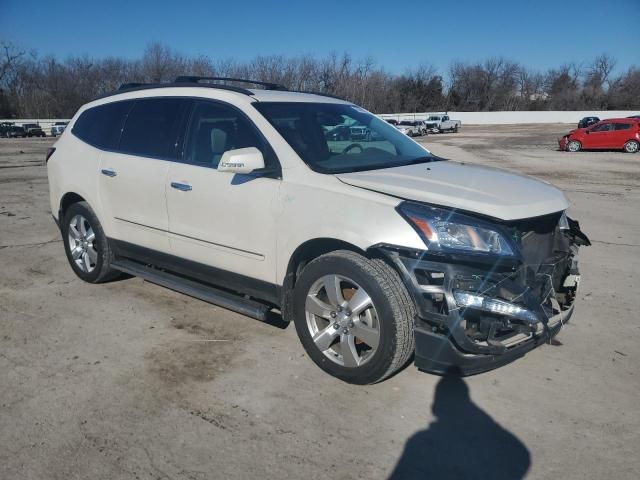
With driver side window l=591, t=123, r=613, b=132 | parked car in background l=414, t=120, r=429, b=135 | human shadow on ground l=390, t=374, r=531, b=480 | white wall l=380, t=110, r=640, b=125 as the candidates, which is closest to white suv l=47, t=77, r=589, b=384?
human shadow on ground l=390, t=374, r=531, b=480

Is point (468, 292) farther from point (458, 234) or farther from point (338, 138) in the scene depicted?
point (338, 138)

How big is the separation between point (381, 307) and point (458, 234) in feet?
1.99

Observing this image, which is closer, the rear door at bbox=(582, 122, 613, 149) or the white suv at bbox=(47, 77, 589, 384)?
the white suv at bbox=(47, 77, 589, 384)

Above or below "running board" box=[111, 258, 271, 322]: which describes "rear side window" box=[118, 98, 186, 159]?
above

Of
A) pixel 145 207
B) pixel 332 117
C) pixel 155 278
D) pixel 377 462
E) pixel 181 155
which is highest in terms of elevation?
pixel 332 117

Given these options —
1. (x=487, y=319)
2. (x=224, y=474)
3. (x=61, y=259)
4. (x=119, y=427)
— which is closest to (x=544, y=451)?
(x=487, y=319)

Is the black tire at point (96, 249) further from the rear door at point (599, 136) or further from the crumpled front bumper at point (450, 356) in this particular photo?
the rear door at point (599, 136)

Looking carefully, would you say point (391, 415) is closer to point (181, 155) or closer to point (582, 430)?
point (582, 430)

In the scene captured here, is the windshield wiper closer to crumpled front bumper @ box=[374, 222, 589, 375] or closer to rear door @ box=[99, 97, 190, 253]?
crumpled front bumper @ box=[374, 222, 589, 375]

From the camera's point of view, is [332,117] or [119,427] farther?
[332,117]

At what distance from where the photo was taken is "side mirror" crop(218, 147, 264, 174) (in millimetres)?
3256

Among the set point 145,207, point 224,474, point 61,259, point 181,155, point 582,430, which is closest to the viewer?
point 224,474

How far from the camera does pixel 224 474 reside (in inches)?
97.3

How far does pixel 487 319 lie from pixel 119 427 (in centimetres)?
214
